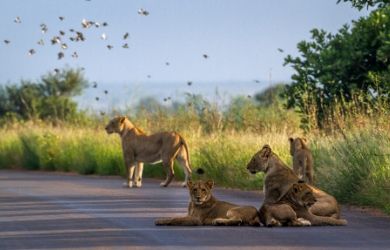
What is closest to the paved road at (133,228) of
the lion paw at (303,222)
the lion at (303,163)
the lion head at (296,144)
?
the lion paw at (303,222)

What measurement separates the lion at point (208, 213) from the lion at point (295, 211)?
0.56 feet

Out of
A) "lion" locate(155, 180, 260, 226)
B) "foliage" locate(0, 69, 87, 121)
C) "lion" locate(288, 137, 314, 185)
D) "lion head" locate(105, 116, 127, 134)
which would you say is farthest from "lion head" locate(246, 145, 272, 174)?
"foliage" locate(0, 69, 87, 121)

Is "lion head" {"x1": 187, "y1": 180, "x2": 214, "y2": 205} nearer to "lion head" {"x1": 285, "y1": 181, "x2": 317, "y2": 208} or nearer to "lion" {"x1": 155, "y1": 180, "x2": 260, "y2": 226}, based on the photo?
"lion" {"x1": 155, "y1": 180, "x2": 260, "y2": 226}

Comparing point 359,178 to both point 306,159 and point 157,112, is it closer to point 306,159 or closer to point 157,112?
point 306,159

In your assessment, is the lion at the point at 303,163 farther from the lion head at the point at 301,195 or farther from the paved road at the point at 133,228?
the lion head at the point at 301,195

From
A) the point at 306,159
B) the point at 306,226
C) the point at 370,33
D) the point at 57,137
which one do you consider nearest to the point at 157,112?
the point at 57,137

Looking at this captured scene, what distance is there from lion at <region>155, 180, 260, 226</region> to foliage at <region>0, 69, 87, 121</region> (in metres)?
41.1

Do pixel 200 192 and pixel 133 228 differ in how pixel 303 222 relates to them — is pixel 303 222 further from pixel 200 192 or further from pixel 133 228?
pixel 133 228

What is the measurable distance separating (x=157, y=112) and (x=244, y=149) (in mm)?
8495

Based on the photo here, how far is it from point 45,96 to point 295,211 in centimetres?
4586

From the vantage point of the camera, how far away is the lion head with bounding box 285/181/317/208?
15883 millimetres

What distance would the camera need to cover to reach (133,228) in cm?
1567

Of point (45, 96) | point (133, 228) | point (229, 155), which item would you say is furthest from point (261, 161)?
point (45, 96)

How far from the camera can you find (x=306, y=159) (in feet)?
70.2
